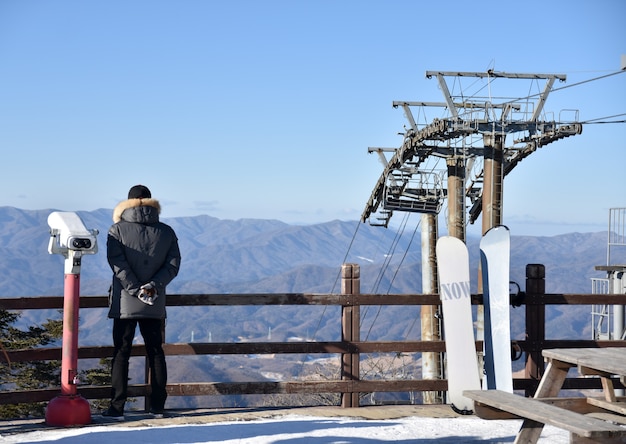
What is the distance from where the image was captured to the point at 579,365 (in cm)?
562

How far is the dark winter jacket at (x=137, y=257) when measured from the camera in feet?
22.4

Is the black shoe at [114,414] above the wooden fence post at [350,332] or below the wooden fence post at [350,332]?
below

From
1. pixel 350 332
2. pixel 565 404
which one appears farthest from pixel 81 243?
pixel 565 404

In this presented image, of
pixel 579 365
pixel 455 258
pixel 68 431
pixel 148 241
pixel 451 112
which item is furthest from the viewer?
pixel 451 112

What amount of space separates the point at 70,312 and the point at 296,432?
6.37 ft

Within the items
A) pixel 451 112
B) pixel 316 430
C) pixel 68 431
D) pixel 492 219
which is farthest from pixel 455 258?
pixel 451 112

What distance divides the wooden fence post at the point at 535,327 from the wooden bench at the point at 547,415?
2716 millimetres

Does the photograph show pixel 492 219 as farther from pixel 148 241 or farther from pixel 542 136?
pixel 148 241

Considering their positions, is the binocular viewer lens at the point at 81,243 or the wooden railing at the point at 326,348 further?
the wooden railing at the point at 326,348

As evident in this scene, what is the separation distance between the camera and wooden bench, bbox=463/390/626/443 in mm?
4336

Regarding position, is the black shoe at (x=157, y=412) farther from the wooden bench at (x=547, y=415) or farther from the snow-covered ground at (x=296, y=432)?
the wooden bench at (x=547, y=415)

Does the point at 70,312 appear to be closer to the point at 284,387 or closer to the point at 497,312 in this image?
the point at 284,387

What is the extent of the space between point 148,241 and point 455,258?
2843 mm

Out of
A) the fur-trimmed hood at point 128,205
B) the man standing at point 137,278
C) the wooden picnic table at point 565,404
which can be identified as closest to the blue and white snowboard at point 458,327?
the wooden picnic table at point 565,404
